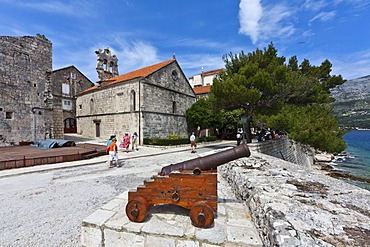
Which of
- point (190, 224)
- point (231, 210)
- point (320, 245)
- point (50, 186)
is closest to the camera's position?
point (320, 245)

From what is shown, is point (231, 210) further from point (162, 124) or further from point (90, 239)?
point (162, 124)

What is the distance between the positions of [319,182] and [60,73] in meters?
33.3

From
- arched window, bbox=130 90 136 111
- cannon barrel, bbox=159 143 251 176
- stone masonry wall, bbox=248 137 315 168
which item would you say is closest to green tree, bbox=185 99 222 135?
arched window, bbox=130 90 136 111

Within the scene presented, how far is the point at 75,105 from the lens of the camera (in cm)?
2809

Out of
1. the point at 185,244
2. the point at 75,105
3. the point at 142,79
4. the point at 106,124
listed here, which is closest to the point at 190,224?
the point at 185,244

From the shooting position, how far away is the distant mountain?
9819 cm

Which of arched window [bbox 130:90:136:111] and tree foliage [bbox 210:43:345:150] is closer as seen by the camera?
tree foliage [bbox 210:43:345:150]

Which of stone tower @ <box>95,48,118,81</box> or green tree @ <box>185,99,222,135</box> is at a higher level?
stone tower @ <box>95,48,118,81</box>

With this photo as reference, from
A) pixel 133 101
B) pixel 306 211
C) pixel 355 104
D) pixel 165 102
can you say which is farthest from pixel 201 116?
pixel 355 104

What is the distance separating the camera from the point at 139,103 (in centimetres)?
1689

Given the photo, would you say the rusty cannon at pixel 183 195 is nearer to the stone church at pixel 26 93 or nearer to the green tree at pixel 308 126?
the green tree at pixel 308 126

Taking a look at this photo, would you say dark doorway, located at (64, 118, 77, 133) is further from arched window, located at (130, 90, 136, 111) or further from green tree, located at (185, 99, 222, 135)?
green tree, located at (185, 99, 222, 135)

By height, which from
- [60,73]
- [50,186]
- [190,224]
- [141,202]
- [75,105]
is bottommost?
[50,186]

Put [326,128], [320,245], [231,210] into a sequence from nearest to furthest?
1. [320,245]
2. [231,210]
3. [326,128]
